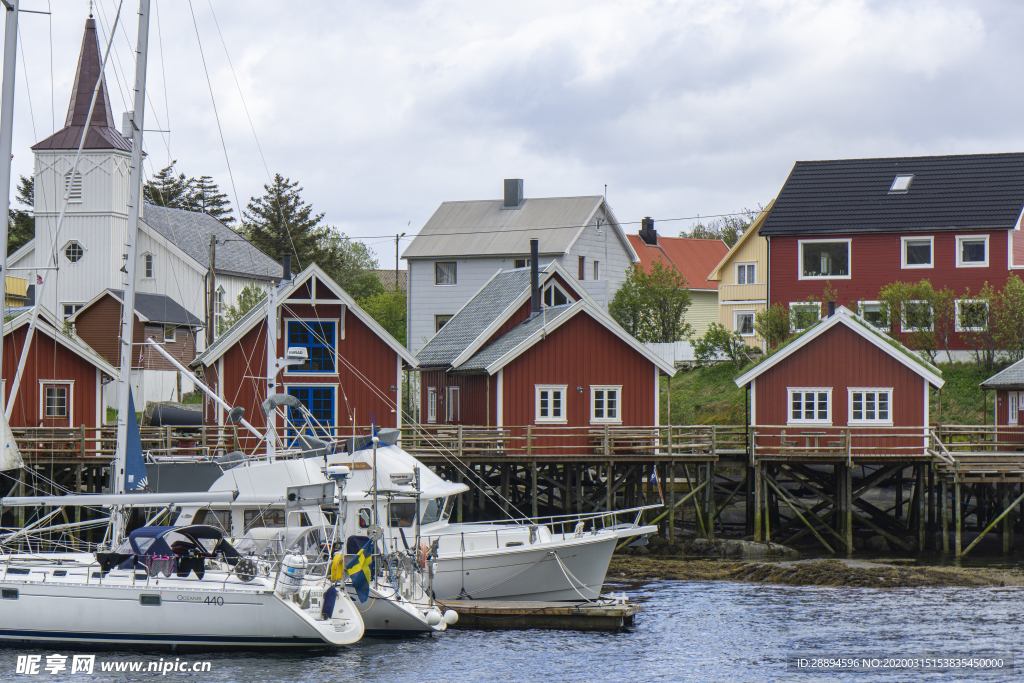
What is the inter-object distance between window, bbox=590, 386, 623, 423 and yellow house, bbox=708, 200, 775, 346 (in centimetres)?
2052

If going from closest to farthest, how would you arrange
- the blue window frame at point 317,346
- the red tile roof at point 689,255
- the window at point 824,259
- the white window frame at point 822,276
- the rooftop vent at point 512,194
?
the blue window frame at point 317,346
the white window frame at point 822,276
the window at point 824,259
the rooftop vent at point 512,194
the red tile roof at point 689,255

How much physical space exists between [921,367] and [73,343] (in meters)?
24.1

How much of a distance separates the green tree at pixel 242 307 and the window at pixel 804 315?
986 inches

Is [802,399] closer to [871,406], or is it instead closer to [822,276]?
[871,406]

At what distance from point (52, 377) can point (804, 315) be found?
2706 cm

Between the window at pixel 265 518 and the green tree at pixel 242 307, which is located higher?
the green tree at pixel 242 307

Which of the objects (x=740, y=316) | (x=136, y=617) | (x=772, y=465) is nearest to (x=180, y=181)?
(x=740, y=316)

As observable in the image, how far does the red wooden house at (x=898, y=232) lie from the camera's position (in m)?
46.1

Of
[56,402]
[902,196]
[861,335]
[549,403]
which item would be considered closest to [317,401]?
[549,403]

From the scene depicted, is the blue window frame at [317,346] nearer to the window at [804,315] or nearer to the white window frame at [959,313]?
the window at [804,315]

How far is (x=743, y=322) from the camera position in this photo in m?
56.2

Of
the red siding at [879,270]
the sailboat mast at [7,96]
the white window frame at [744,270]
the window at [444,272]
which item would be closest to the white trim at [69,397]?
the sailboat mast at [7,96]

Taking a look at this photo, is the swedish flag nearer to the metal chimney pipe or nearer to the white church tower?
the metal chimney pipe

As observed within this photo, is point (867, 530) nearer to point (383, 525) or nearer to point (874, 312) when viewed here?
point (874, 312)
